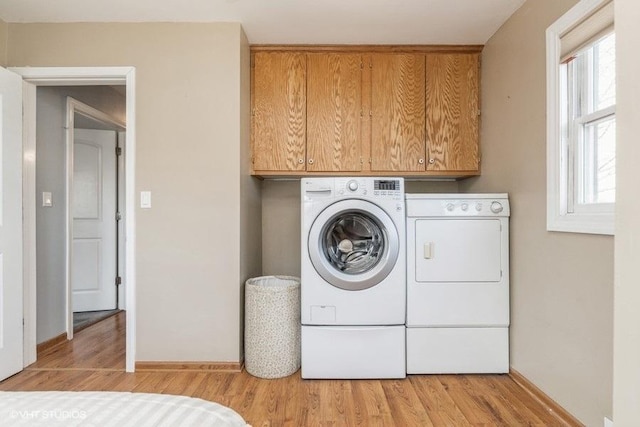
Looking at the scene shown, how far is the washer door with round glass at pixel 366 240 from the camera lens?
2.29 m

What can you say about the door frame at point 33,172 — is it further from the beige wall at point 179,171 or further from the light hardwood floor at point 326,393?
the light hardwood floor at point 326,393

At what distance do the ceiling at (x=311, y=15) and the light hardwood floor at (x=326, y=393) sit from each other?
7.42ft

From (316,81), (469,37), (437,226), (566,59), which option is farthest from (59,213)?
(566,59)

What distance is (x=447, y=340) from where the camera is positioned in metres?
2.33

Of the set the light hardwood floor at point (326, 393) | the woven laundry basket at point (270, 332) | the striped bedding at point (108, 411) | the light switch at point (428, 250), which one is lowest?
the light hardwood floor at point (326, 393)

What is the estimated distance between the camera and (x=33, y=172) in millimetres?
2510

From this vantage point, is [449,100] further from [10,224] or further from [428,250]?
[10,224]

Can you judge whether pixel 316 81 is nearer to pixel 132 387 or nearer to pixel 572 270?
pixel 572 270

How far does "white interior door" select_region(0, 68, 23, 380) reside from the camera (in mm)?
2213

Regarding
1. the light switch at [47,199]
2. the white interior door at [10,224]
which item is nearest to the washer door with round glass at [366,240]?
the white interior door at [10,224]

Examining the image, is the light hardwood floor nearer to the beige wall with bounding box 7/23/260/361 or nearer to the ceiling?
the beige wall with bounding box 7/23/260/361

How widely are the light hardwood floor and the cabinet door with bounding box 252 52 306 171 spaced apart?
4.81 ft

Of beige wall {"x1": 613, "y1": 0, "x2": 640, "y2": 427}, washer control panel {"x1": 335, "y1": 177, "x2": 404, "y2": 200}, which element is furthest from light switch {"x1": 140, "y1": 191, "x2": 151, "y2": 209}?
beige wall {"x1": 613, "y1": 0, "x2": 640, "y2": 427}

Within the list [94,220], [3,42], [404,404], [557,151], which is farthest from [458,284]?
[94,220]
